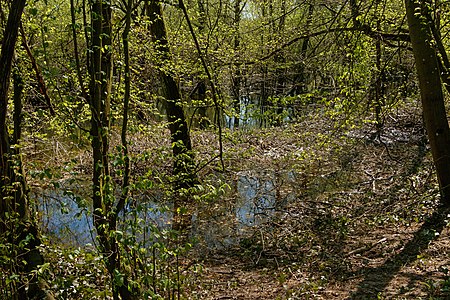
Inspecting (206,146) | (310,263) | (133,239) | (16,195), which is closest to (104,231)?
(133,239)

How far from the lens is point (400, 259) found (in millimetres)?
5953

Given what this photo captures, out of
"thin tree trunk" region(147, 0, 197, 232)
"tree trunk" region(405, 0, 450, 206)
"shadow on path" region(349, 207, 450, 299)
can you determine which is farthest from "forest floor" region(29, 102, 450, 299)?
"tree trunk" region(405, 0, 450, 206)

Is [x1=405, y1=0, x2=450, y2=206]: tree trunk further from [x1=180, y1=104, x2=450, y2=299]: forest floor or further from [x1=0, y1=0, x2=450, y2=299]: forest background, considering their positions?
[x1=180, y1=104, x2=450, y2=299]: forest floor

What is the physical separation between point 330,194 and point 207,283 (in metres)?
4.58

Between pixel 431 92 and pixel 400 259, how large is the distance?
2.61m

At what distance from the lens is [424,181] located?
29.3 feet

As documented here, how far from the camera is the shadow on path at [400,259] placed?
527 cm

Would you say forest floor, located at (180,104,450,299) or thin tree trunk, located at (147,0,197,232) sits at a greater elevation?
thin tree trunk, located at (147,0,197,232)

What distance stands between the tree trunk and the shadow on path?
0.63 m

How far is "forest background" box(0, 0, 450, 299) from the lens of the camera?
3.47 metres

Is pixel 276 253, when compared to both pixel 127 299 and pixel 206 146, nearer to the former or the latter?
pixel 127 299

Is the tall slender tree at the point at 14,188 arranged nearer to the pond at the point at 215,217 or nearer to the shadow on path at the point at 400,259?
the pond at the point at 215,217

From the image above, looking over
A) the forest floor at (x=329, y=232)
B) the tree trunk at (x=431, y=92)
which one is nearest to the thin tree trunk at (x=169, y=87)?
the forest floor at (x=329, y=232)

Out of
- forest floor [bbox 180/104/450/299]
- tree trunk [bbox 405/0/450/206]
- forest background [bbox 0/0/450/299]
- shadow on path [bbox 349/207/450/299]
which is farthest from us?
tree trunk [bbox 405/0/450/206]
